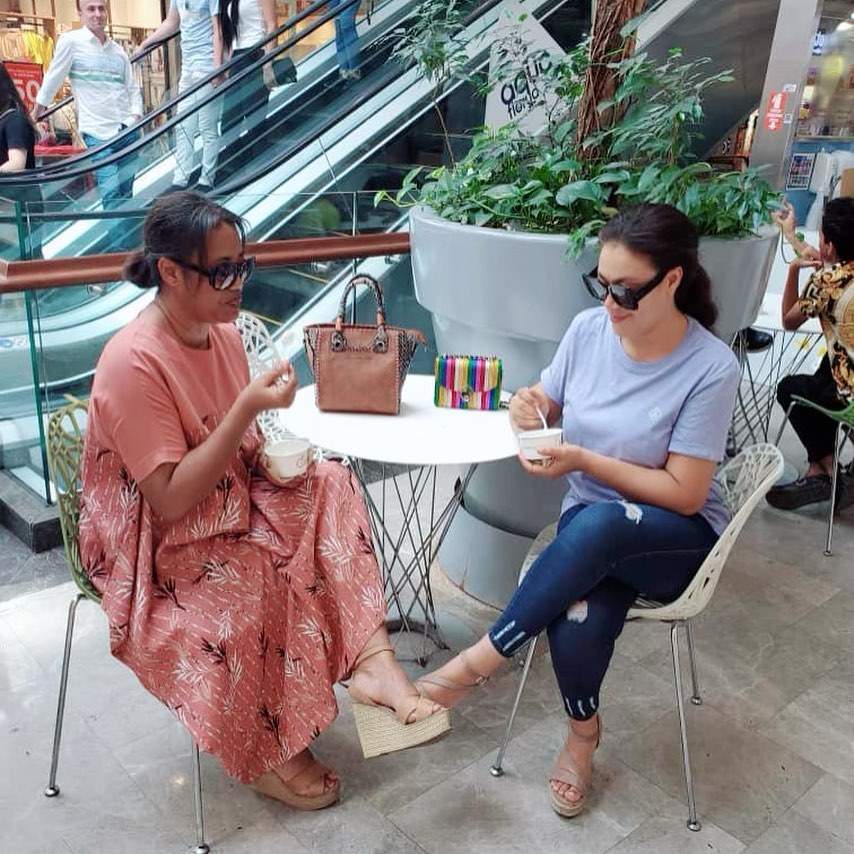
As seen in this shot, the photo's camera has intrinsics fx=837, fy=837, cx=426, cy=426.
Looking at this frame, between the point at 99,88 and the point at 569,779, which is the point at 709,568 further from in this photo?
the point at 99,88

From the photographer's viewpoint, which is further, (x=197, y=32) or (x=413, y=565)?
(x=197, y=32)

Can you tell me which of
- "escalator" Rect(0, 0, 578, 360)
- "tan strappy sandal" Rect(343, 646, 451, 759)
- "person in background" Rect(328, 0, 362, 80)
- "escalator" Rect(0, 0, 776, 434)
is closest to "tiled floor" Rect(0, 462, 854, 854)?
"tan strappy sandal" Rect(343, 646, 451, 759)

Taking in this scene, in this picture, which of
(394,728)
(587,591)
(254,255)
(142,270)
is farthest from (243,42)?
(394,728)

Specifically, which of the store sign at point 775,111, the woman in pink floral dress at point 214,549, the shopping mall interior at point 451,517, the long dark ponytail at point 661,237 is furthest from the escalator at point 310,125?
the long dark ponytail at point 661,237

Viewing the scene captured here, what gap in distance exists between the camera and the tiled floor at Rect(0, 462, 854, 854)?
1712 mm

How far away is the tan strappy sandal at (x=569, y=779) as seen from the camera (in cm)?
177

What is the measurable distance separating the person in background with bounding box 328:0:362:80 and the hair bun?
13.5 ft

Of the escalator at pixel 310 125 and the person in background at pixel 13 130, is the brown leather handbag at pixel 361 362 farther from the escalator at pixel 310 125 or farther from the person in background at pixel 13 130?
the person in background at pixel 13 130

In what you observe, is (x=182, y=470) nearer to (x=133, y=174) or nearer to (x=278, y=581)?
(x=278, y=581)

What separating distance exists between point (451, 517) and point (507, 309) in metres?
0.60

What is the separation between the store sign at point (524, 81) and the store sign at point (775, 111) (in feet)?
6.23

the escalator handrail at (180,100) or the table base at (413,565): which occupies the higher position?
the escalator handrail at (180,100)

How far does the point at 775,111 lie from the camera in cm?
441

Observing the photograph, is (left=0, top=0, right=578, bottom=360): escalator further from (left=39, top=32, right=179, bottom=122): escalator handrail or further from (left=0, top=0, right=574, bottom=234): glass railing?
(left=39, top=32, right=179, bottom=122): escalator handrail
